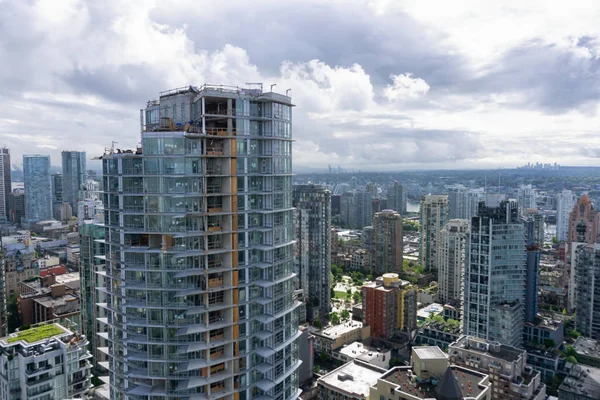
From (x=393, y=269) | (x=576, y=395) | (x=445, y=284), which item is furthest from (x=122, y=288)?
(x=393, y=269)

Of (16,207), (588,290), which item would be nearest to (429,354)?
(588,290)

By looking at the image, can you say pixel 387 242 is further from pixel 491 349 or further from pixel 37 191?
pixel 37 191

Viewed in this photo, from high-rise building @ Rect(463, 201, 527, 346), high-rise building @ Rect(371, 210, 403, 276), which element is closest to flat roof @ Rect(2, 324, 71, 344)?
high-rise building @ Rect(463, 201, 527, 346)

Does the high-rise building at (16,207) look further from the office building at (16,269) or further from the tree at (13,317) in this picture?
the tree at (13,317)

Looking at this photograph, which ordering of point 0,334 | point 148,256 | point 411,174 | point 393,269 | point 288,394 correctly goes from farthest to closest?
1. point 411,174
2. point 393,269
3. point 0,334
4. point 288,394
5. point 148,256

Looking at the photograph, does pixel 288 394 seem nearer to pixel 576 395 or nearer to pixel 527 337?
pixel 576 395

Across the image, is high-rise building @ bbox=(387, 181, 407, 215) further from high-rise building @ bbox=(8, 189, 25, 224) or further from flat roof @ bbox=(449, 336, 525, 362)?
high-rise building @ bbox=(8, 189, 25, 224)
